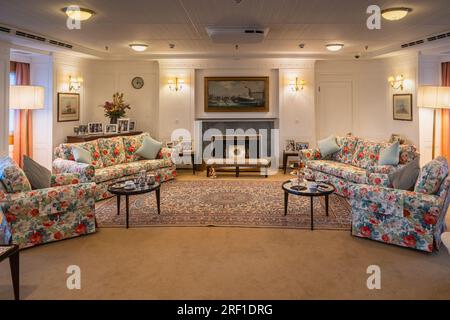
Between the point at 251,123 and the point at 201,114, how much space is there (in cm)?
135

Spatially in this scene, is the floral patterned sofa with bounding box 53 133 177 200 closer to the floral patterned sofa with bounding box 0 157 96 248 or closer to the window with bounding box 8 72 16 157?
the floral patterned sofa with bounding box 0 157 96 248

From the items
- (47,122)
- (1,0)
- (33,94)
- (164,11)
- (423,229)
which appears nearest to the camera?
(423,229)

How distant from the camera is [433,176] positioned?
11.9ft

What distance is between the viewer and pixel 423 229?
11.9 ft

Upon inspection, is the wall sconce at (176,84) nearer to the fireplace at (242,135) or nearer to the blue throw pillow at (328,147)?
the fireplace at (242,135)

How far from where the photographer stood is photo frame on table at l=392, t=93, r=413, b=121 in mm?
7816

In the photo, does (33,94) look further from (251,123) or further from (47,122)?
(251,123)

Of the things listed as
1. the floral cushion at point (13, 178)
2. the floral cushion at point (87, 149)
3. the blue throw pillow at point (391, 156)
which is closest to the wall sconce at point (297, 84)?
the blue throw pillow at point (391, 156)

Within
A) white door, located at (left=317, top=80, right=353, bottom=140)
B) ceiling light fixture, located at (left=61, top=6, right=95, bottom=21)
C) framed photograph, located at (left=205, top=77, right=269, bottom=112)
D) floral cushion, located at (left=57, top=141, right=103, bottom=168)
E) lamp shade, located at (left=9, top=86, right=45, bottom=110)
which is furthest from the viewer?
white door, located at (left=317, top=80, right=353, bottom=140)

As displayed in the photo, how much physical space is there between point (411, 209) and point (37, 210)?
13.4 ft

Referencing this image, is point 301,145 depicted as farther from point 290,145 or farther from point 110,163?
point 110,163

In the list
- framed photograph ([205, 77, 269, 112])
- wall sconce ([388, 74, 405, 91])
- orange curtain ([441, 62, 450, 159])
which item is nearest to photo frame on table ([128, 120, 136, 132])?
framed photograph ([205, 77, 269, 112])

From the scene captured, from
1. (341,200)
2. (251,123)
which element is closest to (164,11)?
(341,200)

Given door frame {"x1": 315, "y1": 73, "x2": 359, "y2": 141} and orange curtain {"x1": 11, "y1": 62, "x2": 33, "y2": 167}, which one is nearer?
orange curtain {"x1": 11, "y1": 62, "x2": 33, "y2": 167}
